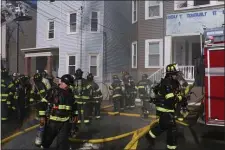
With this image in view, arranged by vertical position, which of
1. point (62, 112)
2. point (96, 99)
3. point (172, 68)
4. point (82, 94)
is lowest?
point (62, 112)

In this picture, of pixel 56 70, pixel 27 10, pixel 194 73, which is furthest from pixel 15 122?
pixel 194 73

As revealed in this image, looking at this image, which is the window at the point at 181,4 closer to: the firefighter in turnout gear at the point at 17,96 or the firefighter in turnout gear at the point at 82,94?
the firefighter in turnout gear at the point at 82,94

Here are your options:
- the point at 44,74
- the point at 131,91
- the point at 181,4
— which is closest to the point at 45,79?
the point at 44,74

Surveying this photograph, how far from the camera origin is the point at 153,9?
6.01m

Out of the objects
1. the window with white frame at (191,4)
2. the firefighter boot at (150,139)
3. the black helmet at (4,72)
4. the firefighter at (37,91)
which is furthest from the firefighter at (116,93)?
the black helmet at (4,72)

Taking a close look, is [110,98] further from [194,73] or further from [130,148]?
[194,73]

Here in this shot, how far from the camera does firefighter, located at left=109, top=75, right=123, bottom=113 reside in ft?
19.4

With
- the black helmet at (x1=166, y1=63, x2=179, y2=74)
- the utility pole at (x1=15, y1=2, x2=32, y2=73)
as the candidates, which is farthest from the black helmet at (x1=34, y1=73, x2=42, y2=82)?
the black helmet at (x1=166, y1=63, x2=179, y2=74)

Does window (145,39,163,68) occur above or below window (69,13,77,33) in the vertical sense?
below

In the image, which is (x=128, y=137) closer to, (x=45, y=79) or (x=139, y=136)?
(x=139, y=136)

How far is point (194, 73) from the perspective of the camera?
558cm

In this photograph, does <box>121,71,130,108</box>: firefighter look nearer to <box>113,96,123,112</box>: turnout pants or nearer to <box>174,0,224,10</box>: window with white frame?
<box>113,96,123,112</box>: turnout pants

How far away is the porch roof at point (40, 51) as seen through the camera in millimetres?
6230

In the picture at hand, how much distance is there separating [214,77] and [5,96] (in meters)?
4.26
